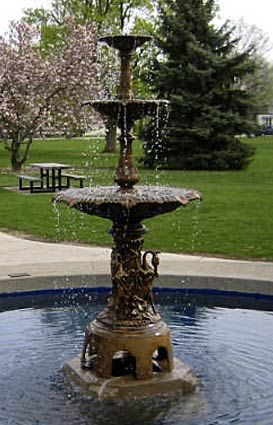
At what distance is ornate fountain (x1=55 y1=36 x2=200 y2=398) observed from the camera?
6266 mm

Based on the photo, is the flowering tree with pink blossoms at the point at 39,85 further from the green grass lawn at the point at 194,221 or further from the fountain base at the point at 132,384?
the fountain base at the point at 132,384

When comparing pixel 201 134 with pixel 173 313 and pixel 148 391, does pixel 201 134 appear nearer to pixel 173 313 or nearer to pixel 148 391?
pixel 173 313

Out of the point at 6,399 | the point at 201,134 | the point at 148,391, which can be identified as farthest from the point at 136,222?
the point at 201,134

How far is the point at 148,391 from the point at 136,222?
58.2 inches

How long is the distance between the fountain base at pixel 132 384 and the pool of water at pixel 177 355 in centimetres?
8

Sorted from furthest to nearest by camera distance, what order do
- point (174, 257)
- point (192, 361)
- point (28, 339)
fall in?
1. point (174, 257)
2. point (28, 339)
3. point (192, 361)

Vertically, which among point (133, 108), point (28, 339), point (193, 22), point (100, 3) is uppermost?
point (100, 3)

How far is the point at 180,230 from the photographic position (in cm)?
1518

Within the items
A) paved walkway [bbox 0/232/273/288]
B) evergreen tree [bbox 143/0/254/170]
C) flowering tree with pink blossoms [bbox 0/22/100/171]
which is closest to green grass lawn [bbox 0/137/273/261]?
paved walkway [bbox 0/232/273/288]

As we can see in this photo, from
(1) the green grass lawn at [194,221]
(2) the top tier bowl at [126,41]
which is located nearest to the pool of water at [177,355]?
(2) the top tier bowl at [126,41]

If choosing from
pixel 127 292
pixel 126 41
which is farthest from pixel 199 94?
pixel 127 292

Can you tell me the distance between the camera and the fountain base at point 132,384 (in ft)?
20.6

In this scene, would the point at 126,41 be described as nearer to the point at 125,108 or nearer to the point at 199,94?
the point at 125,108

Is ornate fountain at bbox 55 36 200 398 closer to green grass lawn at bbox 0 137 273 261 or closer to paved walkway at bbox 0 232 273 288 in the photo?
paved walkway at bbox 0 232 273 288
